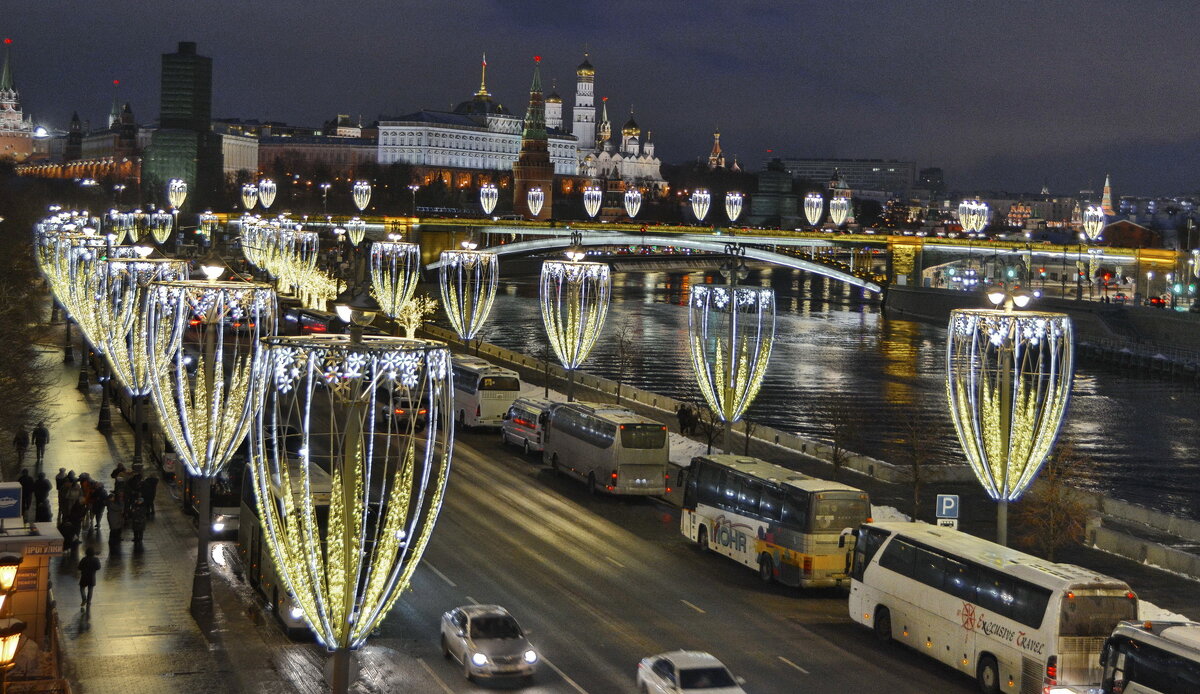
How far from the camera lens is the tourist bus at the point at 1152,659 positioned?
9750 millimetres

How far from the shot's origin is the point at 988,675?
40.1 ft

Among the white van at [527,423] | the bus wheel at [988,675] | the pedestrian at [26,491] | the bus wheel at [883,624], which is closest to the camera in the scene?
the bus wheel at [988,675]

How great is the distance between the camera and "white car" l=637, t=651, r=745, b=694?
10.9m

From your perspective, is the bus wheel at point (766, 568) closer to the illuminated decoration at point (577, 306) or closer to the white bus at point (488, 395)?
the white bus at point (488, 395)

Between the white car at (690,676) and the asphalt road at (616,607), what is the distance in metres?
0.77

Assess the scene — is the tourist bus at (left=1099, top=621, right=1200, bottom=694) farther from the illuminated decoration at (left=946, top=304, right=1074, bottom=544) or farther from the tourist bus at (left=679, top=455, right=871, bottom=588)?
the illuminated decoration at (left=946, top=304, right=1074, bottom=544)

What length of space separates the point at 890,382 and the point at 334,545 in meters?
35.1

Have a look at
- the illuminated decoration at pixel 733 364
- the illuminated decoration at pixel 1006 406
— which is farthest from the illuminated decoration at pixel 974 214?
the illuminated decoration at pixel 1006 406

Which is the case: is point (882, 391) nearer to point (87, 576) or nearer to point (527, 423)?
point (527, 423)

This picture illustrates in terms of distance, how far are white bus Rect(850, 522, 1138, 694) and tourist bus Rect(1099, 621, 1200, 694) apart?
2.43 feet

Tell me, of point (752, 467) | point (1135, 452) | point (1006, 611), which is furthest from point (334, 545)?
point (1135, 452)

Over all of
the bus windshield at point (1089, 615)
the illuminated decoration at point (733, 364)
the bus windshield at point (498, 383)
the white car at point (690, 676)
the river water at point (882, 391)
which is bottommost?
the river water at point (882, 391)

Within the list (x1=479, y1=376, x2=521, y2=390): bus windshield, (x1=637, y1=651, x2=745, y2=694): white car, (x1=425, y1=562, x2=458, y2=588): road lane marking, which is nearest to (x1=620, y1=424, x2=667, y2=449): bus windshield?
(x1=425, y1=562, x2=458, y2=588): road lane marking

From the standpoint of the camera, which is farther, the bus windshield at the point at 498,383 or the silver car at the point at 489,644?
the bus windshield at the point at 498,383
